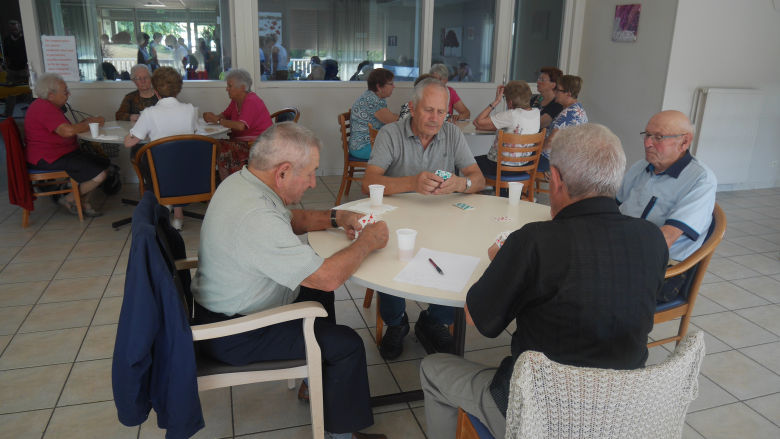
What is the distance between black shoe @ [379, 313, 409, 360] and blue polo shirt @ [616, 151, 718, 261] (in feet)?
4.00

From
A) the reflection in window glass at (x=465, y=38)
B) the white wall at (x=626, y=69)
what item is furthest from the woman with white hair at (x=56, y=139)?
the white wall at (x=626, y=69)

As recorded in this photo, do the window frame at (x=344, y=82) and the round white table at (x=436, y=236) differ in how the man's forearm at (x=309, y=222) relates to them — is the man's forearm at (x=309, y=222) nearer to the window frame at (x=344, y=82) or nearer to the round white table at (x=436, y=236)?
the round white table at (x=436, y=236)

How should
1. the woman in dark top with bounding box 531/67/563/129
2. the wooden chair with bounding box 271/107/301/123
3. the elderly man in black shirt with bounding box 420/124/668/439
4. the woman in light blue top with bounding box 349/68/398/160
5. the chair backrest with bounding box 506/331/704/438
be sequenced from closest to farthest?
the chair backrest with bounding box 506/331/704/438 < the elderly man in black shirt with bounding box 420/124/668/439 < the woman in light blue top with bounding box 349/68/398/160 < the woman in dark top with bounding box 531/67/563/129 < the wooden chair with bounding box 271/107/301/123

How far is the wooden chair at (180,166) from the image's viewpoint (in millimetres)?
3775

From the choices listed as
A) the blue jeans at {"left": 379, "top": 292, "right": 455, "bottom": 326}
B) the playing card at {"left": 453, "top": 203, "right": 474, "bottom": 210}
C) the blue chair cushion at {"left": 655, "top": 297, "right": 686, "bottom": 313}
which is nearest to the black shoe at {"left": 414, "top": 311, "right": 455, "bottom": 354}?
the blue jeans at {"left": 379, "top": 292, "right": 455, "bottom": 326}

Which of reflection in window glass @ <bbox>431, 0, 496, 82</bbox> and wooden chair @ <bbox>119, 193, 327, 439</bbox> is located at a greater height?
reflection in window glass @ <bbox>431, 0, 496, 82</bbox>

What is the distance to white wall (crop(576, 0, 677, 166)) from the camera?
18.3ft

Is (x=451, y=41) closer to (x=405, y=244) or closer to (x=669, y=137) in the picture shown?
(x=669, y=137)

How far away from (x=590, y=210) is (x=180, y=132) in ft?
11.8

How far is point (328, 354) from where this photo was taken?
176 cm

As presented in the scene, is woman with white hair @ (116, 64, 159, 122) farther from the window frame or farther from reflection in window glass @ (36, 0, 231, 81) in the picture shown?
reflection in window glass @ (36, 0, 231, 81)

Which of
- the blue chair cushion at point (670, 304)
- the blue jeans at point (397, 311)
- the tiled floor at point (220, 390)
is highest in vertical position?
the blue chair cushion at point (670, 304)

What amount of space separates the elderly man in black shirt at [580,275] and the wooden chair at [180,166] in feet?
9.96

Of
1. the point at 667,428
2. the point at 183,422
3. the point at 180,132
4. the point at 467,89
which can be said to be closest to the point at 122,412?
the point at 183,422
